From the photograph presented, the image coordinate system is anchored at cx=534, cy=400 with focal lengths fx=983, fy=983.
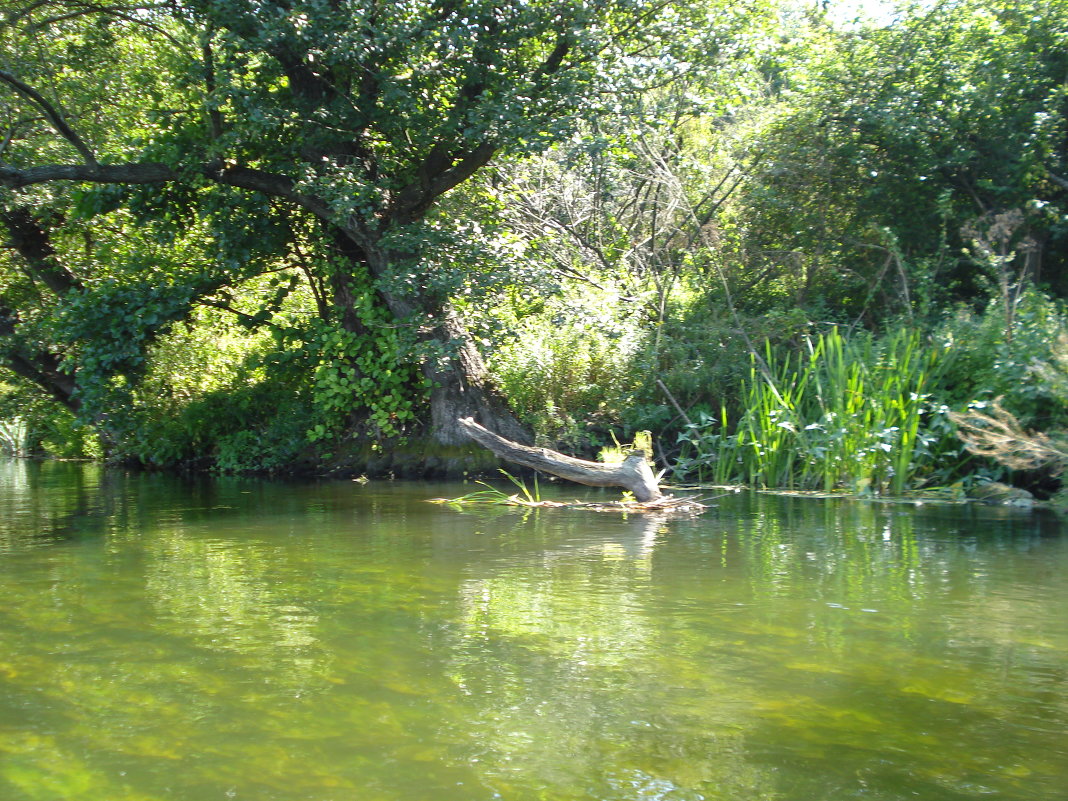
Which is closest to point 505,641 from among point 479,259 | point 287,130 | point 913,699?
point 913,699

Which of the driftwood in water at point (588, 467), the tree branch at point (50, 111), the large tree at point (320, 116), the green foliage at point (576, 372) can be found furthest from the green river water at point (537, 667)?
the tree branch at point (50, 111)

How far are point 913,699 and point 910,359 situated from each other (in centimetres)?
764

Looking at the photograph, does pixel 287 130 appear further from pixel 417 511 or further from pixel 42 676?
pixel 42 676

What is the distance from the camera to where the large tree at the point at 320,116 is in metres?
11.5

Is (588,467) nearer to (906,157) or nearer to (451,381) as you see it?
(451,381)

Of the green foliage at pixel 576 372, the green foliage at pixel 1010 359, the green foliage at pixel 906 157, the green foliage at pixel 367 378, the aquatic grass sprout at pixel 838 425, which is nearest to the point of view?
the green foliage at pixel 1010 359

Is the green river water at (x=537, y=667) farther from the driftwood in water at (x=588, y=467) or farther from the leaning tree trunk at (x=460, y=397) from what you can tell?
the leaning tree trunk at (x=460, y=397)

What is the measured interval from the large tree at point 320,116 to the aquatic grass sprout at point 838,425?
3229mm

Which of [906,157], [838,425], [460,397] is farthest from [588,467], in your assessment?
[906,157]

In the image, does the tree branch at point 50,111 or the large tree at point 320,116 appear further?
the tree branch at point 50,111

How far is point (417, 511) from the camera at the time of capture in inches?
372

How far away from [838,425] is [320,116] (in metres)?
7.12

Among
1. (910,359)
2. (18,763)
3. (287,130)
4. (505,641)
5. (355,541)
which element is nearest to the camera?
(18,763)

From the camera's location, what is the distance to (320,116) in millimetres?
12047
